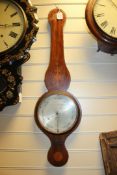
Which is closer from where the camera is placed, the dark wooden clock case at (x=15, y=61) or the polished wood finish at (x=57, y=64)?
the dark wooden clock case at (x=15, y=61)

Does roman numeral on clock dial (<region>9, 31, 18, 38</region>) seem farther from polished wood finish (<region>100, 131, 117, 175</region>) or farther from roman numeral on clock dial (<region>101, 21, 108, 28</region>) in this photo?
polished wood finish (<region>100, 131, 117, 175</region>)

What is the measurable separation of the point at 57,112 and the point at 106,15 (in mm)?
666

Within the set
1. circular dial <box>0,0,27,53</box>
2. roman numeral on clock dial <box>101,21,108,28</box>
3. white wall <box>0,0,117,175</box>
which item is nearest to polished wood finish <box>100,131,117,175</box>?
white wall <box>0,0,117,175</box>

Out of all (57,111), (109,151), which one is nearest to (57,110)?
(57,111)

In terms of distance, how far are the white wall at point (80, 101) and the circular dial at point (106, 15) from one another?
0.66ft

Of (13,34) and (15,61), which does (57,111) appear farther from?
(13,34)

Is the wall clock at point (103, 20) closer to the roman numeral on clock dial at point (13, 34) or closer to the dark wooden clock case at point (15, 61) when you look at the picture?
the dark wooden clock case at point (15, 61)

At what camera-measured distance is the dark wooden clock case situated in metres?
1.49

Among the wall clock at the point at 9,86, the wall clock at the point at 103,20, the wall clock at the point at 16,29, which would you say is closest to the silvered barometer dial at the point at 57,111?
the wall clock at the point at 9,86

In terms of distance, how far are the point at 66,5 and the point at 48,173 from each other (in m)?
1.13

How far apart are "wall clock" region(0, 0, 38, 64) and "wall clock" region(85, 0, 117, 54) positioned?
33 cm

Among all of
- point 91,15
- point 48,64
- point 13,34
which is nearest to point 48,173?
point 48,64

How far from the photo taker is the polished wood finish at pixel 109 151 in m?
1.44

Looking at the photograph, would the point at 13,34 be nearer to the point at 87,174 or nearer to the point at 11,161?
the point at 11,161
